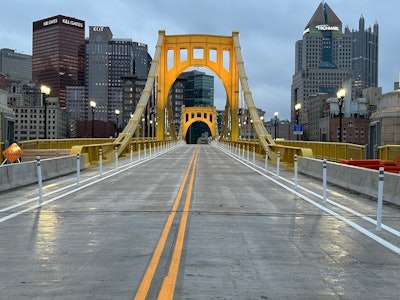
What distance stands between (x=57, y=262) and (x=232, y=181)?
12891 mm

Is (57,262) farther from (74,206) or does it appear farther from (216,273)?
(74,206)

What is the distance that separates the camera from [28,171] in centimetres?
1695

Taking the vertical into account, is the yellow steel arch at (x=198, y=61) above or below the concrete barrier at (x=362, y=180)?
above

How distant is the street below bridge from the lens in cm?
527

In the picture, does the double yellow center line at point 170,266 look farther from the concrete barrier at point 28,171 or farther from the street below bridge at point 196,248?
the concrete barrier at point 28,171

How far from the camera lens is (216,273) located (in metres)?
5.80

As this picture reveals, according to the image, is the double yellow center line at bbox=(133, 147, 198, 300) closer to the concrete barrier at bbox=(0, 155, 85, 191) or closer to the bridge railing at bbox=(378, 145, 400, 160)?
the concrete barrier at bbox=(0, 155, 85, 191)

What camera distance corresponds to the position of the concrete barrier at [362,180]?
12270 mm

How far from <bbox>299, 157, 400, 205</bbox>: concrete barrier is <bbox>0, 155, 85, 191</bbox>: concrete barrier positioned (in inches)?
452

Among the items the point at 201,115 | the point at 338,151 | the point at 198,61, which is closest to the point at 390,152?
the point at 338,151

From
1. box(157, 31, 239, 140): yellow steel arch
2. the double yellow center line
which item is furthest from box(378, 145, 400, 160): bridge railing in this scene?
box(157, 31, 239, 140): yellow steel arch

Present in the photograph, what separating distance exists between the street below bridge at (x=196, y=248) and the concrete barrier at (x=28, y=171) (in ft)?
6.85

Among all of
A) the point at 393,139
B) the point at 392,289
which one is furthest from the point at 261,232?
the point at 393,139

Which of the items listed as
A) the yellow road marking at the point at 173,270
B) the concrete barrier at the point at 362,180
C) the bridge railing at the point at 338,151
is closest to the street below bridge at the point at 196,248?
the yellow road marking at the point at 173,270
